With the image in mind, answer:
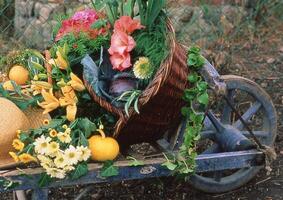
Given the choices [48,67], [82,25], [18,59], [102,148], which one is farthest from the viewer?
[18,59]

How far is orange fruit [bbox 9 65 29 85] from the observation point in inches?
116

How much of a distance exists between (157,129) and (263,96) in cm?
80

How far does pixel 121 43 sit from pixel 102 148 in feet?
1.45

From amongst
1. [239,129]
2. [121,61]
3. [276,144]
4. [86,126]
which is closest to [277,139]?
[276,144]

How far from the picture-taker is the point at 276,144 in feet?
12.2

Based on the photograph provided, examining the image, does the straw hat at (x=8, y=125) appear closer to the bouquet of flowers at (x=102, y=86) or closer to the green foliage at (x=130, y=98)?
the bouquet of flowers at (x=102, y=86)

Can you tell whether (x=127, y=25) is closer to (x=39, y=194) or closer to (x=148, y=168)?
(x=148, y=168)

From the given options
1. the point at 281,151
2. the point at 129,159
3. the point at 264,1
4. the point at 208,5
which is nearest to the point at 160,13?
the point at 129,159

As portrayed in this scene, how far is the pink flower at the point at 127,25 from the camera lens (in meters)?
2.64

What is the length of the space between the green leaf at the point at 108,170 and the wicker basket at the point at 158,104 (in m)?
0.13

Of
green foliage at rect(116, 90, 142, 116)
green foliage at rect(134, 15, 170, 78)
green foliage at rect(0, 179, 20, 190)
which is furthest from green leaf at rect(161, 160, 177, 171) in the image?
green foliage at rect(0, 179, 20, 190)

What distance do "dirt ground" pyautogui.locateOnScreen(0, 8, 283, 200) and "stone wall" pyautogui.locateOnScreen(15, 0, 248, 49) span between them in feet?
0.56

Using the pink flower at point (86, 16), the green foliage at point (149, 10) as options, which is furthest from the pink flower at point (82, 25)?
the green foliage at point (149, 10)

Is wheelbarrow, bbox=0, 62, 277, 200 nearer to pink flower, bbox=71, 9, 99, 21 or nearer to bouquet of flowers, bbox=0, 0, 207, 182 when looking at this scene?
bouquet of flowers, bbox=0, 0, 207, 182
